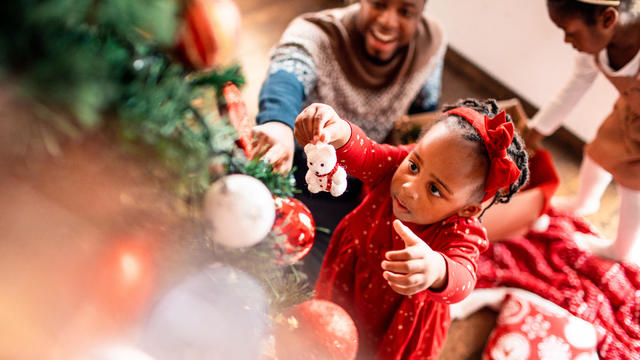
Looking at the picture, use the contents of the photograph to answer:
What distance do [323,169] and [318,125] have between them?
9 centimetres

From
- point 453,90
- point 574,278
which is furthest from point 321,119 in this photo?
point 453,90

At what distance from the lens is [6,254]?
0.30 m

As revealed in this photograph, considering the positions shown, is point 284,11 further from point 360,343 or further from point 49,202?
point 49,202

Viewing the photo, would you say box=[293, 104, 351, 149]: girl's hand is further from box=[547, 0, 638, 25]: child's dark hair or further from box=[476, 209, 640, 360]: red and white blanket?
box=[476, 209, 640, 360]: red and white blanket

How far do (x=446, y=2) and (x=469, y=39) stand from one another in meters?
0.23

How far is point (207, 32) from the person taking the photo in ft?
1.06

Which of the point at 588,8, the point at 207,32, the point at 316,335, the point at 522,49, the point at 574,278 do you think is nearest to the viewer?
the point at 207,32

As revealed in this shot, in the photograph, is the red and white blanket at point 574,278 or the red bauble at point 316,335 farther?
the red and white blanket at point 574,278

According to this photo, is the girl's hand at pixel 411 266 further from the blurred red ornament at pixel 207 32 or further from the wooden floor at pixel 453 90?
the wooden floor at pixel 453 90

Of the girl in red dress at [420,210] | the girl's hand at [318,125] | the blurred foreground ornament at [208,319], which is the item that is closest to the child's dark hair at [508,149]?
the girl in red dress at [420,210]

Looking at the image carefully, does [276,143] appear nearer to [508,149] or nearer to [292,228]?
[292,228]

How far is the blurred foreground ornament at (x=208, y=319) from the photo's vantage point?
0.37 meters

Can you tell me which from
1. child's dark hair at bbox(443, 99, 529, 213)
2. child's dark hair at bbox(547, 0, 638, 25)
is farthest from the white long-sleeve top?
child's dark hair at bbox(443, 99, 529, 213)

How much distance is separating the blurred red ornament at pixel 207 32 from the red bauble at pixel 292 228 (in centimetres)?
23
